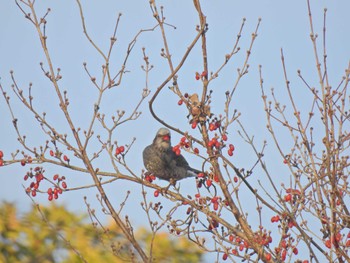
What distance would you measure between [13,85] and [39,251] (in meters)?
1.53

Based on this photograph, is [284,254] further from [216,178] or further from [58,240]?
[58,240]

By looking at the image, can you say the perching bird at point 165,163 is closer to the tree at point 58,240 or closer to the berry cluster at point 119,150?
the tree at point 58,240

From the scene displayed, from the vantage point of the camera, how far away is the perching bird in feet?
25.6

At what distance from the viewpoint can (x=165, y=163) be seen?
783 cm

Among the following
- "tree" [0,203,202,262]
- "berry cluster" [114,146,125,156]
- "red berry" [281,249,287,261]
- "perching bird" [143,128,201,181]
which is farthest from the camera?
"perching bird" [143,128,201,181]

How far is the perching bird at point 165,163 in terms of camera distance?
779 cm

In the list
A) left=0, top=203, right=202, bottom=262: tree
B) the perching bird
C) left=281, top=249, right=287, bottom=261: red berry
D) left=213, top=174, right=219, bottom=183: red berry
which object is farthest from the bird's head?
left=281, top=249, right=287, bottom=261: red berry

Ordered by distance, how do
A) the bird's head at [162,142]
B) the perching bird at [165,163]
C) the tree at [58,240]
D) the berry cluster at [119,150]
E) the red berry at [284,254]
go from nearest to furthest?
the red berry at [284,254]
the berry cluster at [119,150]
the tree at [58,240]
the perching bird at [165,163]
the bird's head at [162,142]

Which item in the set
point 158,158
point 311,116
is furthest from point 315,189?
point 158,158

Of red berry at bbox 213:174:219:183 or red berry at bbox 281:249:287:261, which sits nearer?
red berry at bbox 281:249:287:261

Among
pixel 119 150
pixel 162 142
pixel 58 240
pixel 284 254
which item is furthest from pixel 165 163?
pixel 284 254

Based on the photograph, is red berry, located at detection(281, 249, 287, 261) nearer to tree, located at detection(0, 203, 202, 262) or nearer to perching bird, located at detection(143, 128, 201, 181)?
tree, located at detection(0, 203, 202, 262)

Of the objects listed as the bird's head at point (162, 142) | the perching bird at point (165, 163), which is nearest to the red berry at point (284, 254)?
the perching bird at point (165, 163)

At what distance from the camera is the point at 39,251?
19.1ft
